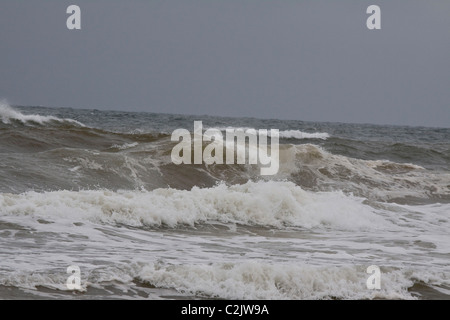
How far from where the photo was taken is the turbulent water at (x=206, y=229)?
6.18m

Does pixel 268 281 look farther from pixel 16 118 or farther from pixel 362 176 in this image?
pixel 16 118

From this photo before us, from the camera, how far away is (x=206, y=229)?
376 inches

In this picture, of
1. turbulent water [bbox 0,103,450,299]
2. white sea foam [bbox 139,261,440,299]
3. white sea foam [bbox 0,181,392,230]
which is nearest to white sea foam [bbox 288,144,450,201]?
turbulent water [bbox 0,103,450,299]

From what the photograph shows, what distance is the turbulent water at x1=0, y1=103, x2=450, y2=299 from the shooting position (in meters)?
6.18

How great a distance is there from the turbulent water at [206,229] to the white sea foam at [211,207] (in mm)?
22

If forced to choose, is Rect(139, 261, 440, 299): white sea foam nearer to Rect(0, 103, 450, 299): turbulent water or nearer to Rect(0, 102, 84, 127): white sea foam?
Rect(0, 103, 450, 299): turbulent water

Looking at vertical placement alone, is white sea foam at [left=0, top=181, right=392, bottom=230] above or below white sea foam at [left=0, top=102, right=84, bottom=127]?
below

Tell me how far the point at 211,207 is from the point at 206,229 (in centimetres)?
103

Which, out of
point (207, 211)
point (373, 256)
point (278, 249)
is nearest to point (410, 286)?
point (373, 256)

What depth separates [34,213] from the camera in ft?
28.6

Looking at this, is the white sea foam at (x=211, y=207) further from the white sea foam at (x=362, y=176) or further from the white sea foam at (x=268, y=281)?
the white sea foam at (x=362, y=176)

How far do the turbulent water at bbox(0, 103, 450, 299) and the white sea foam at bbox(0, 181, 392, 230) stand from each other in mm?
22
